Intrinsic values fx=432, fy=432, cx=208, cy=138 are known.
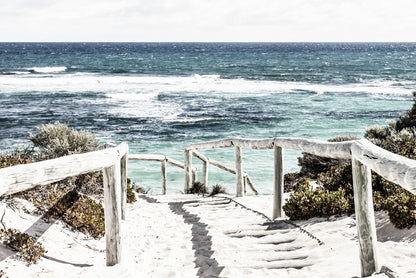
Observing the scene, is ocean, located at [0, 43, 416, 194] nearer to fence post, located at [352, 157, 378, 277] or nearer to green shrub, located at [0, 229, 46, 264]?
green shrub, located at [0, 229, 46, 264]

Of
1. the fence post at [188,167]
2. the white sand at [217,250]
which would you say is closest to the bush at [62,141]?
the fence post at [188,167]

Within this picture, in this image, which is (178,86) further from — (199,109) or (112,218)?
(112,218)

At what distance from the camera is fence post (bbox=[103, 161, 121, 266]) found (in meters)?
4.07

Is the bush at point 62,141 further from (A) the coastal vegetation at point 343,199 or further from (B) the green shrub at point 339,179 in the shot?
(B) the green shrub at point 339,179

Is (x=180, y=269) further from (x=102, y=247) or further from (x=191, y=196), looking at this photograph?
(x=191, y=196)

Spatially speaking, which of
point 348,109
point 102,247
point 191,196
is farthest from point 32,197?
point 348,109

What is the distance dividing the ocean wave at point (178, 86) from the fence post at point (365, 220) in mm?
32293

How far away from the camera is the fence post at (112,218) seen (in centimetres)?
407

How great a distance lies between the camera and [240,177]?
8531 millimetres

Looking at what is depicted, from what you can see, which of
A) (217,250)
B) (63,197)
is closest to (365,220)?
(217,250)

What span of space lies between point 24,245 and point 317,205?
3739 mm

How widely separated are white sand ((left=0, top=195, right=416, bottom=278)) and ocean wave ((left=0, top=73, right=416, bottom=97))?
1183 inches

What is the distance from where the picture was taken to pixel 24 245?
3.80 metres

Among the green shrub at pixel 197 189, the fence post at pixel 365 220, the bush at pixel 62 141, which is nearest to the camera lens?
the fence post at pixel 365 220
